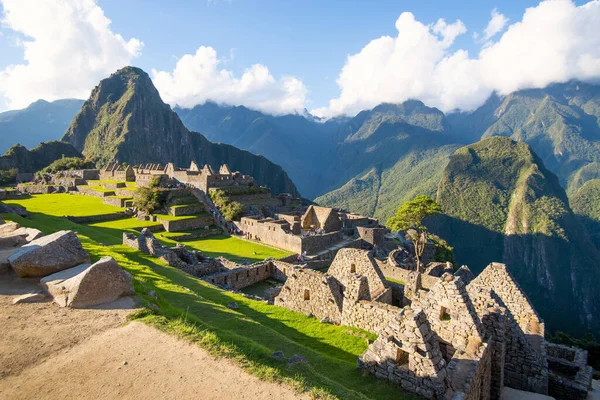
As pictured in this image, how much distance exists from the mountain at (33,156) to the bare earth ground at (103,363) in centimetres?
8925

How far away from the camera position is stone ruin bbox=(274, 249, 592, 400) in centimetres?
509

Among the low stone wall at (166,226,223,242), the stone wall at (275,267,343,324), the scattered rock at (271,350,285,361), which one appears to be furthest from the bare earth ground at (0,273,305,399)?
the low stone wall at (166,226,223,242)

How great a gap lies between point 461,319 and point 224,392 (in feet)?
13.5

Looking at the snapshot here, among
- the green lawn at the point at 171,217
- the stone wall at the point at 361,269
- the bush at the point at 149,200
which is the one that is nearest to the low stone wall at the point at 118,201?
the bush at the point at 149,200

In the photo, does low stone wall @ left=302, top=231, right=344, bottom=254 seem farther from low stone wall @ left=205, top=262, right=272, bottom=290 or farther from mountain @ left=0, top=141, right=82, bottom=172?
mountain @ left=0, top=141, right=82, bottom=172

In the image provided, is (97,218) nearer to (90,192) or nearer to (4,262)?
(90,192)

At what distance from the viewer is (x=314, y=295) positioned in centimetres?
→ 909

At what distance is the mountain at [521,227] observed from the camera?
75.4 metres

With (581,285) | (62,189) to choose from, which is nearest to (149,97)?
(62,189)

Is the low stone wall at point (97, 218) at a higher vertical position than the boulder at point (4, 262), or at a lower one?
lower

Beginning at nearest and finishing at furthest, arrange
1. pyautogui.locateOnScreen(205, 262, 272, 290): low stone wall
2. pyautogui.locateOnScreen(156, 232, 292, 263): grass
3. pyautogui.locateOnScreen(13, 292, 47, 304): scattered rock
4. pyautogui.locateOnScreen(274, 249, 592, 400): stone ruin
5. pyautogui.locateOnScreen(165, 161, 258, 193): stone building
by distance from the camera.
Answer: pyautogui.locateOnScreen(274, 249, 592, 400): stone ruin < pyautogui.locateOnScreen(13, 292, 47, 304): scattered rock < pyautogui.locateOnScreen(205, 262, 272, 290): low stone wall < pyautogui.locateOnScreen(156, 232, 292, 263): grass < pyautogui.locateOnScreen(165, 161, 258, 193): stone building

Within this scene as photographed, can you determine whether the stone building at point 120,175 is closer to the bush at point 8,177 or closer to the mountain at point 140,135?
the bush at point 8,177

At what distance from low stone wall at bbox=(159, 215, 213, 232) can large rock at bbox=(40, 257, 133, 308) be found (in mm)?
23353

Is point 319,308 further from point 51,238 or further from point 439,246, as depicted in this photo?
point 439,246
